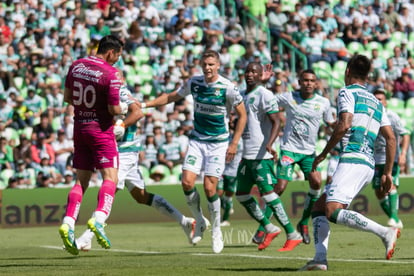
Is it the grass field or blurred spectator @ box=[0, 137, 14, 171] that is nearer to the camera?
the grass field

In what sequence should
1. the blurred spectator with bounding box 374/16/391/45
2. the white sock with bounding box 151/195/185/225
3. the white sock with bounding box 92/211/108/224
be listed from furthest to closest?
1. the blurred spectator with bounding box 374/16/391/45
2. the white sock with bounding box 151/195/185/225
3. the white sock with bounding box 92/211/108/224

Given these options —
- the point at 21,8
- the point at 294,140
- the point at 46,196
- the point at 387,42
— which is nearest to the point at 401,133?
the point at 294,140

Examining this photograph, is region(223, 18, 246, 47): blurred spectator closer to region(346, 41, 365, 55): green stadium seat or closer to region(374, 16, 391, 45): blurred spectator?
region(346, 41, 365, 55): green stadium seat

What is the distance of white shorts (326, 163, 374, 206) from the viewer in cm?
1058

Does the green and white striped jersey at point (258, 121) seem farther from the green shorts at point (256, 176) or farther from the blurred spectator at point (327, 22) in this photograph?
the blurred spectator at point (327, 22)

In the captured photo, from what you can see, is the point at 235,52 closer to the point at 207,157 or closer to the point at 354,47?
the point at 354,47

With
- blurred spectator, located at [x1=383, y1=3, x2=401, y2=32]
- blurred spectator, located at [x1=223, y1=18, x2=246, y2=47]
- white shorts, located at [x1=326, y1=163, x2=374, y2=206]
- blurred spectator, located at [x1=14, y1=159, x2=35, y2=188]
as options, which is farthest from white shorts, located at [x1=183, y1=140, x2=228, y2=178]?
blurred spectator, located at [x1=383, y1=3, x2=401, y2=32]

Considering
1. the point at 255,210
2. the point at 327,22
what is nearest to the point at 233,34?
the point at 327,22

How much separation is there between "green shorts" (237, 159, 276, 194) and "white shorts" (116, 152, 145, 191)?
152cm

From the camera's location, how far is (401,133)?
60.2 feet

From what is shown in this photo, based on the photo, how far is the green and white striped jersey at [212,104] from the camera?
47.2 ft

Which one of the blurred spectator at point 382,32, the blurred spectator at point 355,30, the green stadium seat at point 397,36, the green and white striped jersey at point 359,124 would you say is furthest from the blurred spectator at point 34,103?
the green and white striped jersey at point 359,124

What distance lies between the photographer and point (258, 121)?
51.9 feet

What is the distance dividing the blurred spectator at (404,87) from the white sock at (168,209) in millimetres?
16670
